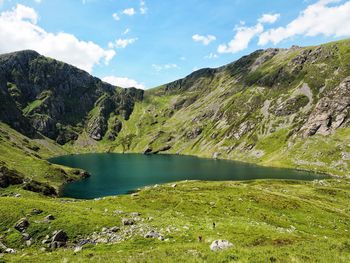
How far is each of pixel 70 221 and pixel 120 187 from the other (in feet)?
356

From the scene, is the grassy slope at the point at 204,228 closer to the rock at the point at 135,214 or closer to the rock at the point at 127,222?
the rock at the point at 127,222

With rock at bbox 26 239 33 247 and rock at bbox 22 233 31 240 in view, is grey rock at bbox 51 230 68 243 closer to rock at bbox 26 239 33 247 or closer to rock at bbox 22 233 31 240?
rock at bbox 26 239 33 247

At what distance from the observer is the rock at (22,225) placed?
36.7 meters

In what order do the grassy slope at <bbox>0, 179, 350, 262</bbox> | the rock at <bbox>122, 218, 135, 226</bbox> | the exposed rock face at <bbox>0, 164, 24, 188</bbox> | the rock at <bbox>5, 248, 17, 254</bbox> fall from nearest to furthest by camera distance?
the grassy slope at <bbox>0, 179, 350, 262</bbox> < the rock at <bbox>5, 248, 17, 254</bbox> < the rock at <bbox>122, 218, 135, 226</bbox> < the exposed rock face at <bbox>0, 164, 24, 188</bbox>

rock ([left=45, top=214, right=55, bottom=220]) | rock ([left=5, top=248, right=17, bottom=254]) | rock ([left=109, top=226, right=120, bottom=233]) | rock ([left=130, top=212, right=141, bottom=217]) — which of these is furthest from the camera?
rock ([left=130, top=212, right=141, bottom=217])

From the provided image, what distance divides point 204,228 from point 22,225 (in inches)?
904

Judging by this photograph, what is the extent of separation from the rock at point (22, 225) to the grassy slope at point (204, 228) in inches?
25.6

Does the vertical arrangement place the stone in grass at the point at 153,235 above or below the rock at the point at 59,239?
above

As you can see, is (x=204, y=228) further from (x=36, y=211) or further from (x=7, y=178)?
(x=7, y=178)

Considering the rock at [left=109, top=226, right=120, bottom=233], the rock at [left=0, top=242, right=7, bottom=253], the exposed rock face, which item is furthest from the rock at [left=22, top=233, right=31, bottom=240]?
the exposed rock face

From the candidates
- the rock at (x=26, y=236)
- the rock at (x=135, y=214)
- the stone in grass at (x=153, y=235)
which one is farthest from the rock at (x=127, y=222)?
the rock at (x=26, y=236)

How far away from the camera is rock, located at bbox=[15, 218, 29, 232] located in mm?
36706

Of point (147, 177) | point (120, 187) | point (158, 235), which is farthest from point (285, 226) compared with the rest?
point (147, 177)

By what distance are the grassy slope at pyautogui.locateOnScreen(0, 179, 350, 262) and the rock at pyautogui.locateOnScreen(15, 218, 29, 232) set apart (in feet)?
2.13
